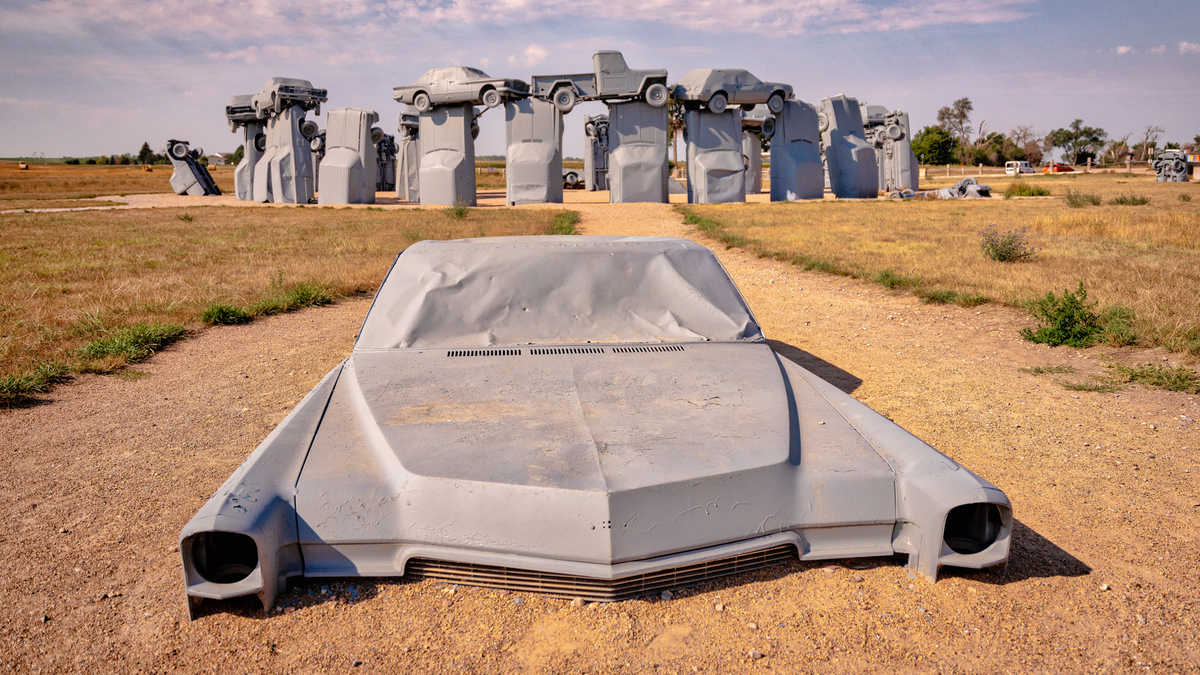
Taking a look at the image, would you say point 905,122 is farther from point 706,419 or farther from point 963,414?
point 706,419

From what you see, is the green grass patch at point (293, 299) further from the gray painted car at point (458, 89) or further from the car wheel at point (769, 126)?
the car wheel at point (769, 126)

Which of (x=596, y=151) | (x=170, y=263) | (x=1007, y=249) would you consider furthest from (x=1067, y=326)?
(x=596, y=151)

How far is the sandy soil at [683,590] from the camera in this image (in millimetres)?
2363

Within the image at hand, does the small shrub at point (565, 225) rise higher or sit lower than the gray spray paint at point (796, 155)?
lower

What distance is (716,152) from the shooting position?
26625 millimetres

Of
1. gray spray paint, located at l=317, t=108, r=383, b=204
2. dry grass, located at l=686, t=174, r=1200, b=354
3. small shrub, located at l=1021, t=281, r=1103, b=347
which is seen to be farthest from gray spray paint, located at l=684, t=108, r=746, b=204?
small shrub, located at l=1021, t=281, r=1103, b=347

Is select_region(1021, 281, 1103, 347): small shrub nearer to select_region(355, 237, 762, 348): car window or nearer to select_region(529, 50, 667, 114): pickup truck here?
select_region(355, 237, 762, 348): car window

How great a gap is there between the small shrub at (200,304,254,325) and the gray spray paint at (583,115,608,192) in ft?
111

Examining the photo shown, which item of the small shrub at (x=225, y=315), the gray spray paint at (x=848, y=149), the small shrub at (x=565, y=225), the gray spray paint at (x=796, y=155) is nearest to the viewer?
the small shrub at (x=225, y=315)

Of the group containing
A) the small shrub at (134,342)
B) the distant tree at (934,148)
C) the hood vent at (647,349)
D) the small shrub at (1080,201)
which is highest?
the distant tree at (934,148)

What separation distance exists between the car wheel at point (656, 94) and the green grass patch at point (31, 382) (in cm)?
2145

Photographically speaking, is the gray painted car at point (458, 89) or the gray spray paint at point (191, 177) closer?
the gray painted car at point (458, 89)

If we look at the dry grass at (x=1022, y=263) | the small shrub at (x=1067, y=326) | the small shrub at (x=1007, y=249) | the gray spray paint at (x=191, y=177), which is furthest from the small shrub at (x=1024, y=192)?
the gray spray paint at (x=191, y=177)

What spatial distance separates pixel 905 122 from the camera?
34.9 m
